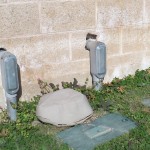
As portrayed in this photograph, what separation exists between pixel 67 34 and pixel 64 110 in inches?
49.0

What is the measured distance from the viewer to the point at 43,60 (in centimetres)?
491

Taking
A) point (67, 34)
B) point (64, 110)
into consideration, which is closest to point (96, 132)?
point (64, 110)

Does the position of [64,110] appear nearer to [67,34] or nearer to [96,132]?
[96,132]

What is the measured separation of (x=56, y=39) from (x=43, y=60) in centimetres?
36

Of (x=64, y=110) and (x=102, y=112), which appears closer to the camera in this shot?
→ (x=64, y=110)

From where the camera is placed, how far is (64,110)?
14.0 feet

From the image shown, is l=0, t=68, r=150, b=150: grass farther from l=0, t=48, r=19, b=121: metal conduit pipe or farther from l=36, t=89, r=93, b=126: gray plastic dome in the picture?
l=0, t=48, r=19, b=121: metal conduit pipe

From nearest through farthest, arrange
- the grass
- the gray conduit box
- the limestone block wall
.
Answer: the grass < the gray conduit box < the limestone block wall

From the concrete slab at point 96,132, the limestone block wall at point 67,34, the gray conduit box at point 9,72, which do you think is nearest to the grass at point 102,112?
the concrete slab at point 96,132

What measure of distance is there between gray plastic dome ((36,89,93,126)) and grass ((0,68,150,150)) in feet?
0.42

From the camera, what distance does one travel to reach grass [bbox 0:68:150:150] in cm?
385

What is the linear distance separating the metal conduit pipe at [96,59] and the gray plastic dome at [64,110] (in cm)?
72

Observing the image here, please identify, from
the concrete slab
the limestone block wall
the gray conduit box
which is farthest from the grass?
the gray conduit box

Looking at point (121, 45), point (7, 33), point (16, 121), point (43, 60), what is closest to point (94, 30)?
point (121, 45)
